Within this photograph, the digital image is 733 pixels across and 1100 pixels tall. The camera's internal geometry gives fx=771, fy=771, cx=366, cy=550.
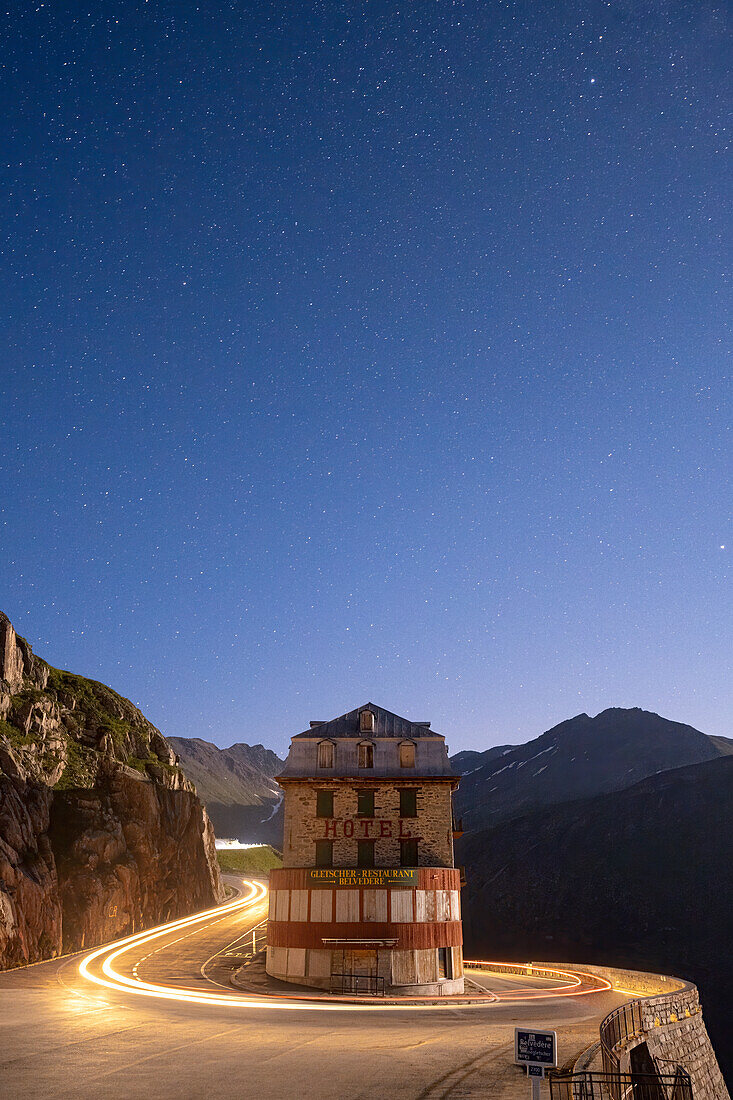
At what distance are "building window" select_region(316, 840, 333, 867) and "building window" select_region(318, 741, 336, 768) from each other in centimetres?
443

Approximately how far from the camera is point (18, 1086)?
14.9 meters

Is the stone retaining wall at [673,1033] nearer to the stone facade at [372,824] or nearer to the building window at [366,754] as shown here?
the stone facade at [372,824]

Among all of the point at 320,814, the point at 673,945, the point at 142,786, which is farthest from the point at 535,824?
the point at 320,814

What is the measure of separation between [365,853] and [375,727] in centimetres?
748

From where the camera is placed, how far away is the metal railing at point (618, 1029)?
1803 cm

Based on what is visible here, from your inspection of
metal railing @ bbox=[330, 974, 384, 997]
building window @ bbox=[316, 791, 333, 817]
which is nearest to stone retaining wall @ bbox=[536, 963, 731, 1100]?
metal railing @ bbox=[330, 974, 384, 997]

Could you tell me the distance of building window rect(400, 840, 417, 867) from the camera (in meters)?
45.2

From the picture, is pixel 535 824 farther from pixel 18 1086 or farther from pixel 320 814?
pixel 18 1086

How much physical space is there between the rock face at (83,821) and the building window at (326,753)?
18.6 m

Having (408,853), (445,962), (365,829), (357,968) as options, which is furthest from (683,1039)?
(365,829)

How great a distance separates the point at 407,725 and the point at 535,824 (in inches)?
4871

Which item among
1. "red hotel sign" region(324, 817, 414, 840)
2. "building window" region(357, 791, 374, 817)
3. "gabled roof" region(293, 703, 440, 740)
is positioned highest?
"gabled roof" region(293, 703, 440, 740)

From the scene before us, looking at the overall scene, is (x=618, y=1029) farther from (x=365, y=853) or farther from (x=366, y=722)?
(x=366, y=722)

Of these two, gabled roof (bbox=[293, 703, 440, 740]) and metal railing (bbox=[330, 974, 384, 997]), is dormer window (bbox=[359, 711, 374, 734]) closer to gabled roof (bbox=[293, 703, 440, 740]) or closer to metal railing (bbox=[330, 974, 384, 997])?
gabled roof (bbox=[293, 703, 440, 740])
